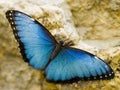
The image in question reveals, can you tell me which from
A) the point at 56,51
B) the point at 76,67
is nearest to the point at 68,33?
the point at 56,51

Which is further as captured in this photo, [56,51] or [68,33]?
[68,33]

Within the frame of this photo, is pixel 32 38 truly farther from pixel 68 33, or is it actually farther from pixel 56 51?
pixel 68 33

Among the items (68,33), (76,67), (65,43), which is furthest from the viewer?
(68,33)

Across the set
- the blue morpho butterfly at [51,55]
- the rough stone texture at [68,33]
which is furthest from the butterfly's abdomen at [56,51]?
the rough stone texture at [68,33]

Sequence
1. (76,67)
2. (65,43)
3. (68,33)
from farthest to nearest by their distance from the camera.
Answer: (68,33)
(65,43)
(76,67)

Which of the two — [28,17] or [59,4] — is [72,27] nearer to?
[59,4]

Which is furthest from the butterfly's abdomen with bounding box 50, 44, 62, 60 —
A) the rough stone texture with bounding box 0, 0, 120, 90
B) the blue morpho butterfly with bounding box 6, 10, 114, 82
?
the rough stone texture with bounding box 0, 0, 120, 90

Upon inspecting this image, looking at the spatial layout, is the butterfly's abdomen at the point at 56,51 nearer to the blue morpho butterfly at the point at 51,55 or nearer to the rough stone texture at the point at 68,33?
the blue morpho butterfly at the point at 51,55

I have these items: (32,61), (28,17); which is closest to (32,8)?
(28,17)
